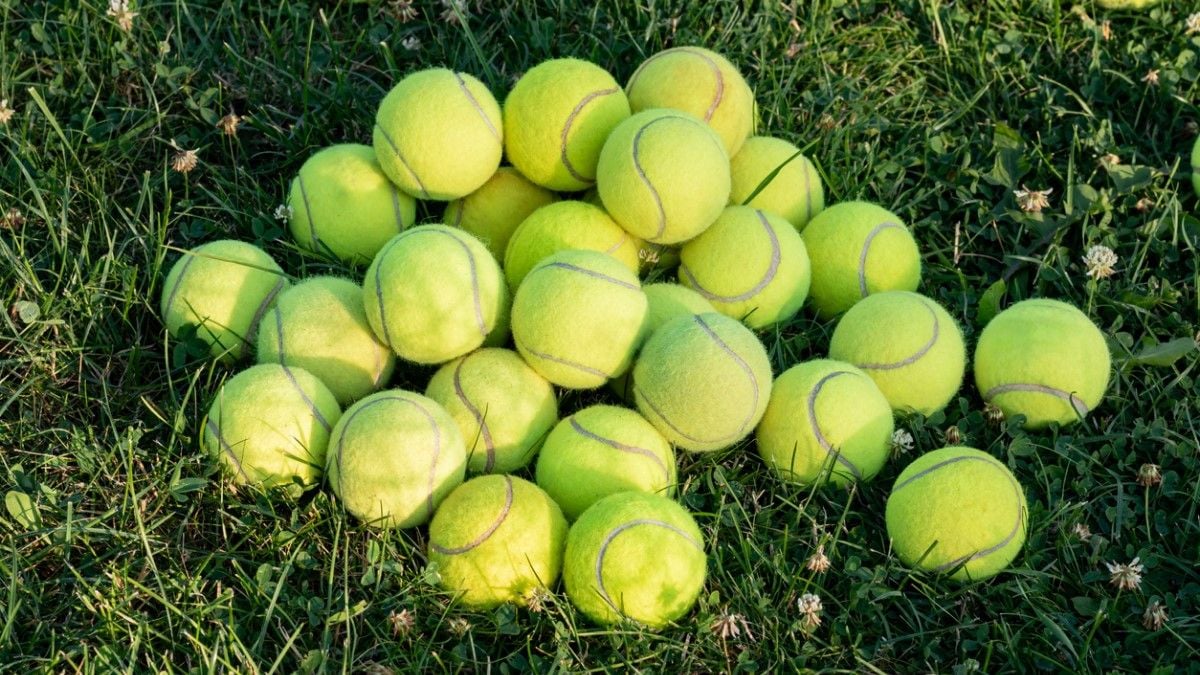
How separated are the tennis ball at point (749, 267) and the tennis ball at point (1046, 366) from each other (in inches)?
27.5

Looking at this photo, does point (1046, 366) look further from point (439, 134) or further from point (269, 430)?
point (269, 430)

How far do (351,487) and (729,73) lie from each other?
6.74 ft

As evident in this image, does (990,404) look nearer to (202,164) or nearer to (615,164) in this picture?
(615,164)

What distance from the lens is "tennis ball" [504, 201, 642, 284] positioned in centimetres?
399

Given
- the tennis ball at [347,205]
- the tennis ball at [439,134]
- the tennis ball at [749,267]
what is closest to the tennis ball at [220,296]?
the tennis ball at [347,205]

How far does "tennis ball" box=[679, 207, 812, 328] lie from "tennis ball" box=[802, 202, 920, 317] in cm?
16

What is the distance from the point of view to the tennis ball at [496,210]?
4309 millimetres

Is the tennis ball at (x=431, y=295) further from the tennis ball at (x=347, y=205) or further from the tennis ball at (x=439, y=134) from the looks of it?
the tennis ball at (x=347, y=205)

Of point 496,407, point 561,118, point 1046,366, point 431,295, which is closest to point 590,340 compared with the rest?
point 496,407

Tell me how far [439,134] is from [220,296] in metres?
0.89

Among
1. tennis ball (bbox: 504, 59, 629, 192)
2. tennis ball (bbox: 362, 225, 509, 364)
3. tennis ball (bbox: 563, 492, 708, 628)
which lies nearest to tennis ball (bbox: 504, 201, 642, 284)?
tennis ball (bbox: 504, 59, 629, 192)

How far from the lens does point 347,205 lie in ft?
13.9

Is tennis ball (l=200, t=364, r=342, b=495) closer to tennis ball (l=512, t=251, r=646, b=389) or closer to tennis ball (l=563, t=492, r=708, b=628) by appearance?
tennis ball (l=512, t=251, r=646, b=389)

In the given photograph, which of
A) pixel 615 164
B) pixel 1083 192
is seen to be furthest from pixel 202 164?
pixel 1083 192
